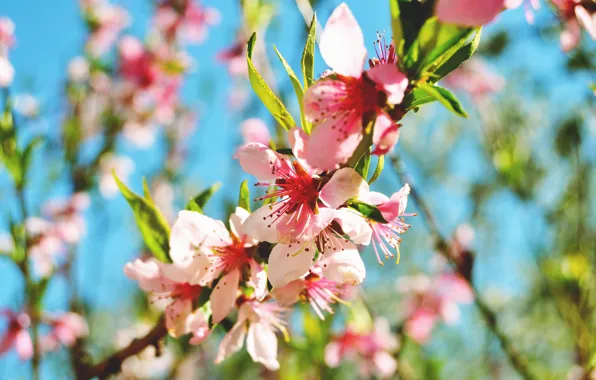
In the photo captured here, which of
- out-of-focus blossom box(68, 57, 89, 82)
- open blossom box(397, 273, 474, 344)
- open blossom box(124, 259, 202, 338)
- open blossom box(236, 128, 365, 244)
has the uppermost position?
out-of-focus blossom box(68, 57, 89, 82)

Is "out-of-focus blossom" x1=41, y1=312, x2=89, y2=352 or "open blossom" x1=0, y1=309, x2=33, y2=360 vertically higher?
"open blossom" x1=0, y1=309, x2=33, y2=360

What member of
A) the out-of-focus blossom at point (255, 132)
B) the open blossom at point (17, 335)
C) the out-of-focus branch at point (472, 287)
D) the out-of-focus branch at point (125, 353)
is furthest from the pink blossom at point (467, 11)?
the open blossom at point (17, 335)

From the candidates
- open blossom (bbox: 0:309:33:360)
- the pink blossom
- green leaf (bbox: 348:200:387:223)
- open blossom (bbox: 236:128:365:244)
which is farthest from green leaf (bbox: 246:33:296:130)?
open blossom (bbox: 0:309:33:360)

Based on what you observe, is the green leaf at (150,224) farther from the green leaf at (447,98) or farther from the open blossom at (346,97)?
the green leaf at (447,98)

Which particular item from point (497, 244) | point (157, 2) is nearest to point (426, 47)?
point (157, 2)

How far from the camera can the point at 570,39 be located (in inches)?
60.9

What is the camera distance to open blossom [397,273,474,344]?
245cm

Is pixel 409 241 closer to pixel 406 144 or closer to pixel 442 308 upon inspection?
pixel 406 144

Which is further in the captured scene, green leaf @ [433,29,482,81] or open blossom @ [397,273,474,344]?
open blossom @ [397,273,474,344]

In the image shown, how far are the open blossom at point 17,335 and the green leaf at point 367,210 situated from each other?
1.46 metres

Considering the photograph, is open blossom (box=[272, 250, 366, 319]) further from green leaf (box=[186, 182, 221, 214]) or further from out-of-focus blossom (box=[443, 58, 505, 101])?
out-of-focus blossom (box=[443, 58, 505, 101])

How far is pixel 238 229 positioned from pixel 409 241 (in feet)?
23.7

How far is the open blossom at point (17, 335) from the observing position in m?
1.66

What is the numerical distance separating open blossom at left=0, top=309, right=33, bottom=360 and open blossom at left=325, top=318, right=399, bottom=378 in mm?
1039
